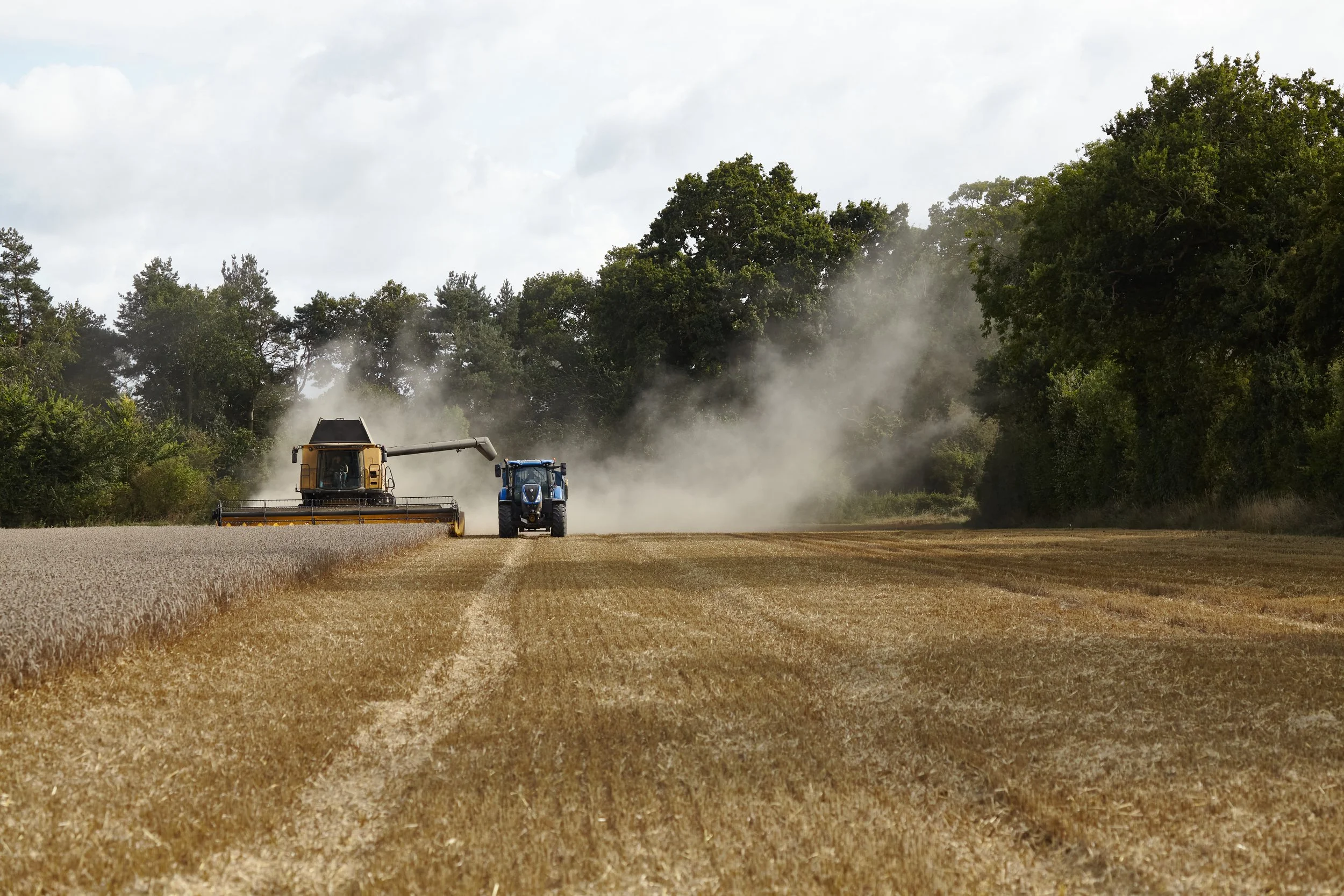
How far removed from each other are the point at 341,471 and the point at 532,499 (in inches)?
234

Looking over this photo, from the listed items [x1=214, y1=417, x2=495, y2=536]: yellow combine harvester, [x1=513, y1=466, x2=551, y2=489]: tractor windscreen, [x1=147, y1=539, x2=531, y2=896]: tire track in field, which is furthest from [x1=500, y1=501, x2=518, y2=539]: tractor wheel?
[x1=147, y1=539, x2=531, y2=896]: tire track in field

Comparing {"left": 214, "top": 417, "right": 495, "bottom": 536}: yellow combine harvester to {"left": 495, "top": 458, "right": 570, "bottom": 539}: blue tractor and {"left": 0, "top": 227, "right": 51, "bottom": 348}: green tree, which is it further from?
{"left": 0, "top": 227, "right": 51, "bottom": 348}: green tree

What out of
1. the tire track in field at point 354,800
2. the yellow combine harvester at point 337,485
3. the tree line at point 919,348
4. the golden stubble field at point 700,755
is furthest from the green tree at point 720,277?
the tire track in field at point 354,800

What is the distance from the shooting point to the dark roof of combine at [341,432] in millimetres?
32906

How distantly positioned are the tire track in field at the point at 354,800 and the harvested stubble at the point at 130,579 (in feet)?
6.32

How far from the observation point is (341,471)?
32188 mm

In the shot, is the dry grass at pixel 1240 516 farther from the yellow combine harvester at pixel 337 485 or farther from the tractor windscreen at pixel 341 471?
the tractor windscreen at pixel 341 471

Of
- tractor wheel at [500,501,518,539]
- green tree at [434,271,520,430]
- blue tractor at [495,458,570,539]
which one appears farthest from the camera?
green tree at [434,271,520,430]

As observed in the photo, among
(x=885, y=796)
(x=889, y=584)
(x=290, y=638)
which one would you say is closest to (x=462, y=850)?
(x=885, y=796)

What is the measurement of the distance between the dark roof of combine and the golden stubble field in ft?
77.8

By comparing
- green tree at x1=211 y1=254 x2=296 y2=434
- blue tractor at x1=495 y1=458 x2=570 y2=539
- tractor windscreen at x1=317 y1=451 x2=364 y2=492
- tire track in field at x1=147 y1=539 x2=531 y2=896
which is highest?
green tree at x1=211 y1=254 x2=296 y2=434

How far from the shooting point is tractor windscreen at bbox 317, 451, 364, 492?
105ft

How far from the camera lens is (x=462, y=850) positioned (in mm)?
3699

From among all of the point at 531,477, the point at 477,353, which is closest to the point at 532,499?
the point at 531,477
